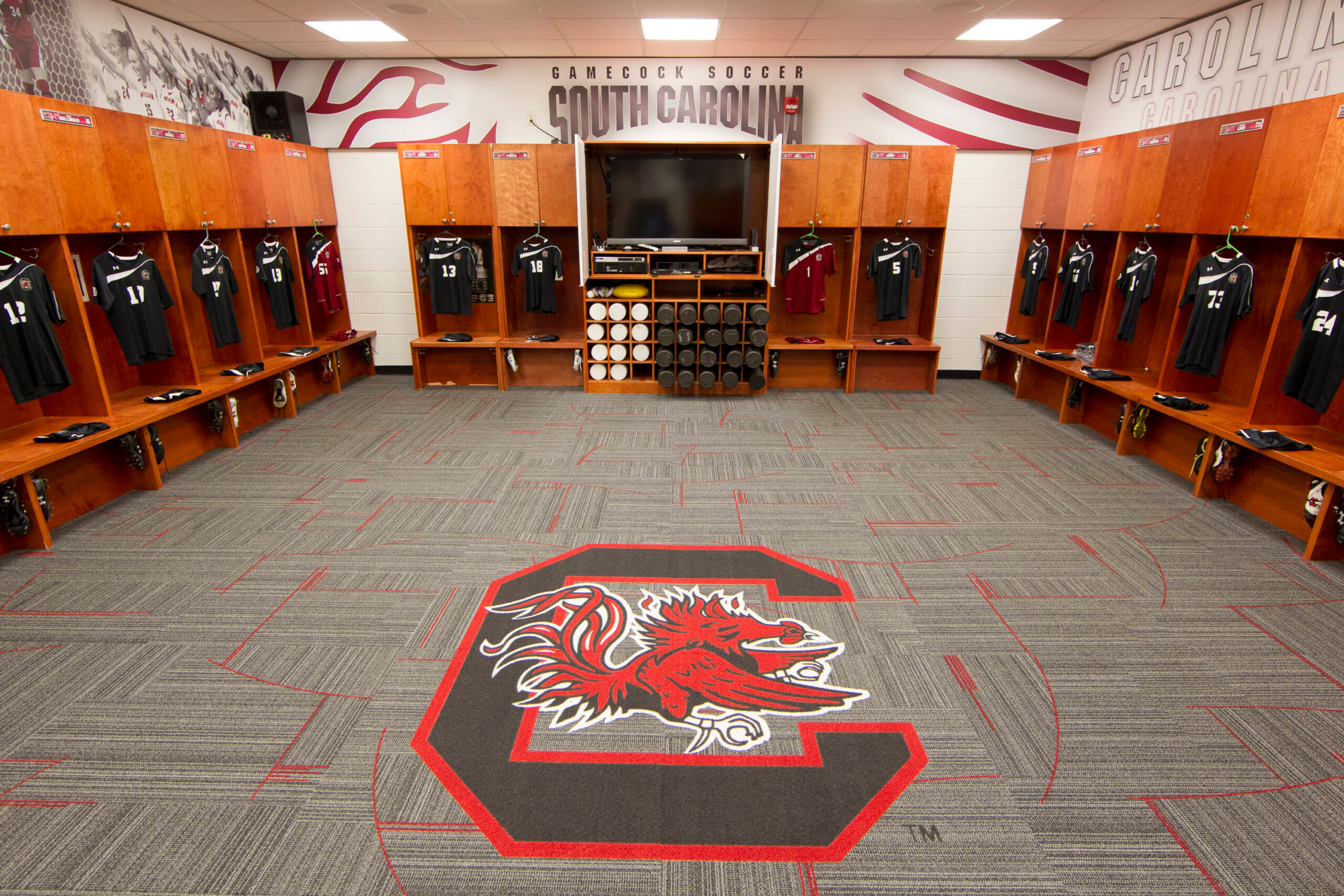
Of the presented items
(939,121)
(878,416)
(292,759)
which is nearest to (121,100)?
(292,759)

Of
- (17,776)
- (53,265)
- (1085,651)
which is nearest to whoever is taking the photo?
(17,776)

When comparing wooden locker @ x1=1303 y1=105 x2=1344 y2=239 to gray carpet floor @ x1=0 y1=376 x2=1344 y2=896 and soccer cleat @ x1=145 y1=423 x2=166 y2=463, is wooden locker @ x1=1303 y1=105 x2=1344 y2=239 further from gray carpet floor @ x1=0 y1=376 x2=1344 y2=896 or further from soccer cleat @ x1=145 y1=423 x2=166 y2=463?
soccer cleat @ x1=145 y1=423 x2=166 y2=463

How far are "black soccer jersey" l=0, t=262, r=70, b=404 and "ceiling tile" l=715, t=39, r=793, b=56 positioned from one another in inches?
185

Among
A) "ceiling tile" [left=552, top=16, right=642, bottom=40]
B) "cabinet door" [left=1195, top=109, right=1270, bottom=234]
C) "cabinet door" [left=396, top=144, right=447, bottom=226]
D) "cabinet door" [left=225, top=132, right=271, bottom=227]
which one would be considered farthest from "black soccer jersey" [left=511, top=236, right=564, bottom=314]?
"cabinet door" [left=1195, top=109, right=1270, bottom=234]

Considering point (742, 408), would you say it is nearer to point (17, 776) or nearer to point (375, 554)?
point (375, 554)

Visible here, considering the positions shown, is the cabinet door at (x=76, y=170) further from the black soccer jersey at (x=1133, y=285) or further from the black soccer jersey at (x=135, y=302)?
the black soccer jersey at (x=1133, y=285)

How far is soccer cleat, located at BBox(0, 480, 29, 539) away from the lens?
2.97 m

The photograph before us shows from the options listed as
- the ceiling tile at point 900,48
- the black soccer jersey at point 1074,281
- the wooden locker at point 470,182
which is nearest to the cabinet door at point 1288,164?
the black soccer jersey at point 1074,281

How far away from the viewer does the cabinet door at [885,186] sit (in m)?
5.57

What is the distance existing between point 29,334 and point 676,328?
13.3 ft

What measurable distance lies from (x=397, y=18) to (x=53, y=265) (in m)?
2.73

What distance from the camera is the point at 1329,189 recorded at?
10.4 feet

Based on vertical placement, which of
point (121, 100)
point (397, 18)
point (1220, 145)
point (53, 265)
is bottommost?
point (53, 265)

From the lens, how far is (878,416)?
5.28 metres
